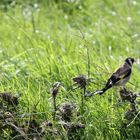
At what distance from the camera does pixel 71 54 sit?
5.87 metres

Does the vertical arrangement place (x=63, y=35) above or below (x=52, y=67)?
above

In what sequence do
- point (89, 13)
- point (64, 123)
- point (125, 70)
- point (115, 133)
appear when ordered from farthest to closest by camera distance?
point (89, 13)
point (125, 70)
point (115, 133)
point (64, 123)

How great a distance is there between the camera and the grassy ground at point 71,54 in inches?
163

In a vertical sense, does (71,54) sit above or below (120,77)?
above

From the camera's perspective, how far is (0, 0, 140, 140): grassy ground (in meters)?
4.15

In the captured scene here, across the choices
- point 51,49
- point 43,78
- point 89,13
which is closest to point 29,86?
point 43,78

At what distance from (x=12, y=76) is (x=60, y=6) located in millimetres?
3787

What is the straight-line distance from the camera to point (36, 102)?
13.9 ft

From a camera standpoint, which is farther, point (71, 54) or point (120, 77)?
point (71, 54)

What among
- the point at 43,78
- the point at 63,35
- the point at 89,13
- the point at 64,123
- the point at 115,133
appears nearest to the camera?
the point at 64,123

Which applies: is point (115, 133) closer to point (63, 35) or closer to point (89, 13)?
point (63, 35)

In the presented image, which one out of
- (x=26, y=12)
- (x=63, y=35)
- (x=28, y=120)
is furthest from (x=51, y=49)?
(x=26, y=12)

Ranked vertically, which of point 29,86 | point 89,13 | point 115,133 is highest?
point 89,13

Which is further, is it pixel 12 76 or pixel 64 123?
pixel 12 76
